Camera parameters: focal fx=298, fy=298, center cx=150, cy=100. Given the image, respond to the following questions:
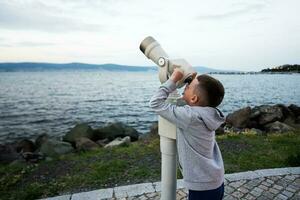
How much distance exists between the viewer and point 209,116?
2.36 meters

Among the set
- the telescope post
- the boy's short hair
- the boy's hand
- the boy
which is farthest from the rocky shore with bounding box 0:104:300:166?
the boy's short hair

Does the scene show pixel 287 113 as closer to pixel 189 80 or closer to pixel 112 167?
pixel 112 167

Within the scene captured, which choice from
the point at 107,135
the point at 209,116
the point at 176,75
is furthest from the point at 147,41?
the point at 107,135

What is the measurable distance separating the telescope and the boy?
10cm

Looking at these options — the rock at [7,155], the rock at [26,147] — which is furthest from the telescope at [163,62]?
the rock at [26,147]

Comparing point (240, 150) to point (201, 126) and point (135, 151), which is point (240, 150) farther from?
point (201, 126)

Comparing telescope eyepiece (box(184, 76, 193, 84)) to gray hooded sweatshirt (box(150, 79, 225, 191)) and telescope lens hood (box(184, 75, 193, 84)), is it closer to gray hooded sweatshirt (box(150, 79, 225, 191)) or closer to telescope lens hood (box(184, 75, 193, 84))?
telescope lens hood (box(184, 75, 193, 84))

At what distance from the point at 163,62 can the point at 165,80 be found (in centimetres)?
17

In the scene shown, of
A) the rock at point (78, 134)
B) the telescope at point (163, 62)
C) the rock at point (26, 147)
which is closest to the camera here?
the telescope at point (163, 62)

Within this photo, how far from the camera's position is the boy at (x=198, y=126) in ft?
7.76

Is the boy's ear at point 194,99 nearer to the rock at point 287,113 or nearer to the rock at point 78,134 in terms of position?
the rock at point 78,134

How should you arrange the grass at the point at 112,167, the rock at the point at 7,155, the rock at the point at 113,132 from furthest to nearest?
1. the rock at the point at 113,132
2. the rock at the point at 7,155
3. the grass at the point at 112,167

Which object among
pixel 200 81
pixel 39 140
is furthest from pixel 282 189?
pixel 39 140

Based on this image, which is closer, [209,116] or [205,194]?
[209,116]
